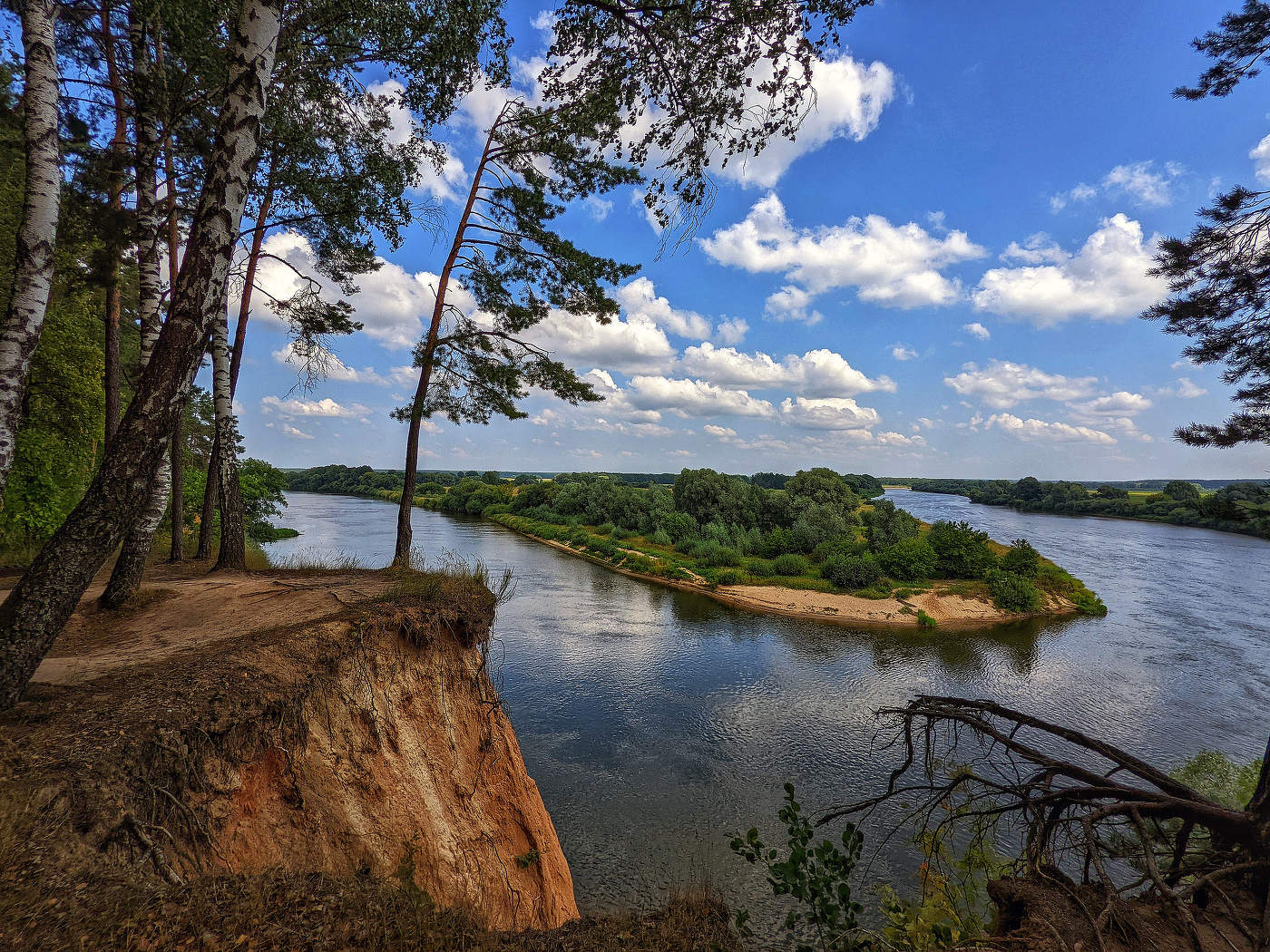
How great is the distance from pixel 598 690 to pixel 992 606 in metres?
23.5

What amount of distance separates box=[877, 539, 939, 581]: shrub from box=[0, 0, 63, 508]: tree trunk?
111 feet

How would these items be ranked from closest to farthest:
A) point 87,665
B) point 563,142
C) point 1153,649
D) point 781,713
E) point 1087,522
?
point 87,665 < point 563,142 < point 781,713 < point 1153,649 < point 1087,522

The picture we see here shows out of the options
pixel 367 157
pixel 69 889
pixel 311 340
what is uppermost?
pixel 367 157

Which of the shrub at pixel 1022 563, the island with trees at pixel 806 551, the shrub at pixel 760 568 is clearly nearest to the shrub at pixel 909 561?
the island with trees at pixel 806 551

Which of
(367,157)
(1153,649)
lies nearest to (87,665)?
(367,157)

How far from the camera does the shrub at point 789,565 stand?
1244 inches

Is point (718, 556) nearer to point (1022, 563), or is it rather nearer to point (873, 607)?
point (873, 607)

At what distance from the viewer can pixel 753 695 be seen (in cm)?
1497

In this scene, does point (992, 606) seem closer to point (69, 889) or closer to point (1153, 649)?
point (1153, 649)

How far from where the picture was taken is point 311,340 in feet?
29.3

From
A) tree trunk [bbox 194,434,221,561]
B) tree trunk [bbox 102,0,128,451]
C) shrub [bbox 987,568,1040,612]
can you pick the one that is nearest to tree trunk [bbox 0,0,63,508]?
tree trunk [bbox 102,0,128,451]

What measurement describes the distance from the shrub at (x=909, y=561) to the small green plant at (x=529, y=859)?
95.1ft

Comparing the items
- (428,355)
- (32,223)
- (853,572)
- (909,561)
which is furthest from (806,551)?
(32,223)

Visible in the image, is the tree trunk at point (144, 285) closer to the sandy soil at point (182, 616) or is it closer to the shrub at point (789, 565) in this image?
the sandy soil at point (182, 616)
